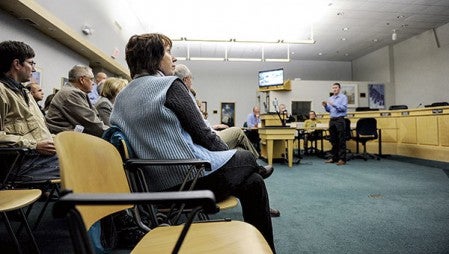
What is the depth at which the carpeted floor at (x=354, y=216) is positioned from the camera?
174 cm

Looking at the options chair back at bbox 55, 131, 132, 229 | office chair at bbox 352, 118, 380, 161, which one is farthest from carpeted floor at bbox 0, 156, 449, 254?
office chair at bbox 352, 118, 380, 161

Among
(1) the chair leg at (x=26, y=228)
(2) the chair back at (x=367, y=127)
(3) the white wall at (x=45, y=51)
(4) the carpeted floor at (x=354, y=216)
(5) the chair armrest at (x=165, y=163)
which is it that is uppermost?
(3) the white wall at (x=45, y=51)

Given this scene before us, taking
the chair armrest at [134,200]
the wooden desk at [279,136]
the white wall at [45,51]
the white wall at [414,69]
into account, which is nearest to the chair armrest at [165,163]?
the chair armrest at [134,200]

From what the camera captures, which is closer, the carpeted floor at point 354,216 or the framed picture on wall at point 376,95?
the carpeted floor at point 354,216

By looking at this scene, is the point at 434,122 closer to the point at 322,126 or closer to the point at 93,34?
the point at 322,126

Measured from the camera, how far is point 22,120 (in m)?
1.79

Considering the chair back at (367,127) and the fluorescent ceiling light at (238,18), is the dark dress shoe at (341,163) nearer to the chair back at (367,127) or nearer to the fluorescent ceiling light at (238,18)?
the chair back at (367,127)

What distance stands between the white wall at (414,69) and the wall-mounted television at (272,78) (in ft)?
14.7

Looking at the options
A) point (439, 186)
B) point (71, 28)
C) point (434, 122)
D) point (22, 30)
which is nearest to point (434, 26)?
point (434, 122)

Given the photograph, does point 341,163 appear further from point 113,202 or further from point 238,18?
point 113,202

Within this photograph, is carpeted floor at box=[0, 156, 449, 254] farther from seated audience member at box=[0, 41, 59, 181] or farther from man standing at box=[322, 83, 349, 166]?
man standing at box=[322, 83, 349, 166]

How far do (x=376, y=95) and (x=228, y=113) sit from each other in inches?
233

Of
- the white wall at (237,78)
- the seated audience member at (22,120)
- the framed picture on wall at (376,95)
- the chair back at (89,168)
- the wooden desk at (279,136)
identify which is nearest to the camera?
the chair back at (89,168)

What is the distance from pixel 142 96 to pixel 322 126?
6136mm
